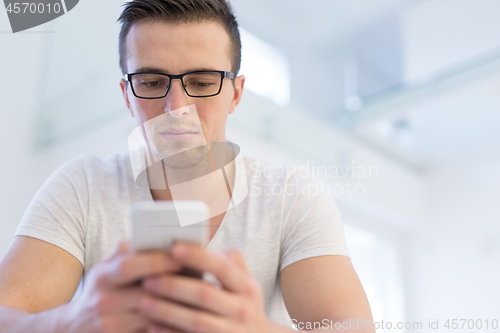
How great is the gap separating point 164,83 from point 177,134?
0.12 metres

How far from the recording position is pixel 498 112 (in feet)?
10.8

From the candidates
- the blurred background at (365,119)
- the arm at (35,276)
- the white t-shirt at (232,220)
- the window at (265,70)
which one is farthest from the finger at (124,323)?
the window at (265,70)

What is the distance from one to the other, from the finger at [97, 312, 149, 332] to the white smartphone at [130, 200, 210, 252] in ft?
0.22

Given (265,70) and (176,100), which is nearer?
(176,100)

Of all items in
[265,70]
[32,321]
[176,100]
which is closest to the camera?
[32,321]

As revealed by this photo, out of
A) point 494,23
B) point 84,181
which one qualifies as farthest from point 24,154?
point 494,23


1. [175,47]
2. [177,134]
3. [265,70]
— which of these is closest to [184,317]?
[177,134]

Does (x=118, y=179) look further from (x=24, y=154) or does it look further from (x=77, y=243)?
(x=24, y=154)

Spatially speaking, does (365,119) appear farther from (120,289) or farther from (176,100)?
(120,289)

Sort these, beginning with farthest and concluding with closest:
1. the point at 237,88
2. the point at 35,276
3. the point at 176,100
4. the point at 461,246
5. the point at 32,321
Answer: the point at 461,246, the point at 237,88, the point at 176,100, the point at 35,276, the point at 32,321

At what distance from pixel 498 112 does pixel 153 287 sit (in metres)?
3.50

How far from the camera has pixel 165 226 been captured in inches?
16.9

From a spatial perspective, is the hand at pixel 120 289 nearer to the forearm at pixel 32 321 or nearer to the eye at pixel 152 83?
the forearm at pixel 32 321

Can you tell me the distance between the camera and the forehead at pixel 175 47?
3.07ft
